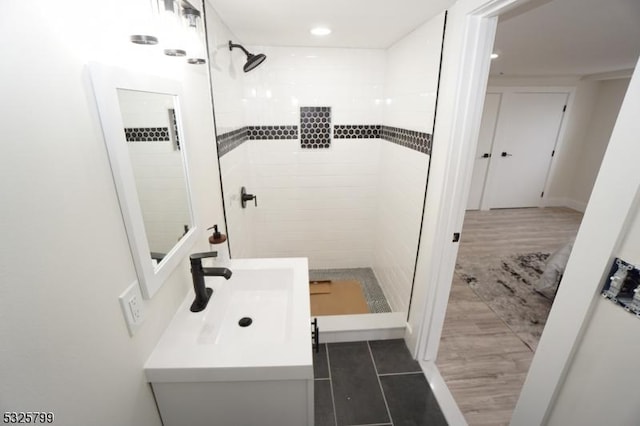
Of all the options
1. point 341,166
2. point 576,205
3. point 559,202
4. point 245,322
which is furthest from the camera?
point 559,202

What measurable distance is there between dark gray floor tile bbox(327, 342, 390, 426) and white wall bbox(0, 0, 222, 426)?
1.21 metres

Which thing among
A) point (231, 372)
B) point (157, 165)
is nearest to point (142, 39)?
point (157, 165)

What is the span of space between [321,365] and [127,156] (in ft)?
5.97

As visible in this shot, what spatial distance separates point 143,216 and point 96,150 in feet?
0.86

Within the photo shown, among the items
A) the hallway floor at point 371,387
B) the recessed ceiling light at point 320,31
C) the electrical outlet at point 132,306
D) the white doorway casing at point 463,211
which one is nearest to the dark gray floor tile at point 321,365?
the hallway floor at point 371,387

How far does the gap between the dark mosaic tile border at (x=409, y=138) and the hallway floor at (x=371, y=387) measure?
1.51 meters

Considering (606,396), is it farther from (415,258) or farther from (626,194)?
(415,258)

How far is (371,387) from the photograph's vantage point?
180cm

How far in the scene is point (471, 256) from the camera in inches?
135

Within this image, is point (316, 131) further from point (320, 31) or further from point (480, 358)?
point (480, 358)

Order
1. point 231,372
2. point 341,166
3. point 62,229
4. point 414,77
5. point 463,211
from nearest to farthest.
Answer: point 62,229 < point 231,372 < point 463,211 < point 414,77 < point 341,166

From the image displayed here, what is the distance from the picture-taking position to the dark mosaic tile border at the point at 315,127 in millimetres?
2602

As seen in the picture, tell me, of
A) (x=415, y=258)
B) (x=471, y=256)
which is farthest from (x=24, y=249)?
(x=471, y=256)

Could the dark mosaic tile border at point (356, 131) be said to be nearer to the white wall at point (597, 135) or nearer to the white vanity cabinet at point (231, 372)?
the white vanity cabinet at point (231, 372)
